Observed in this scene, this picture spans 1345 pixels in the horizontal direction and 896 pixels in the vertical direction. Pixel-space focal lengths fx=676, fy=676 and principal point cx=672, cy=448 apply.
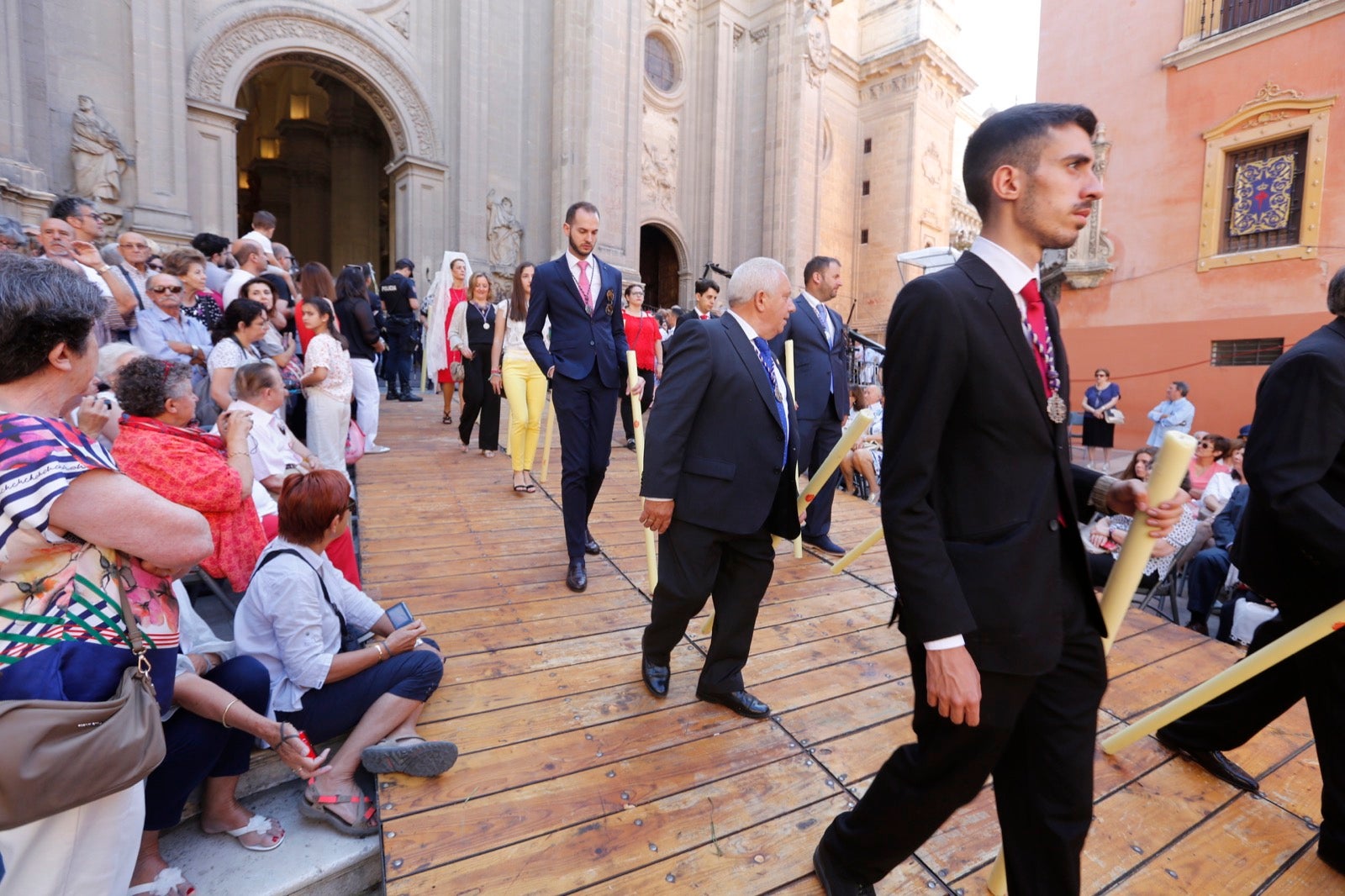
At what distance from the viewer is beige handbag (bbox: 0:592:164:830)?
130 centimetres

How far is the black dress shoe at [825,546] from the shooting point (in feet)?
17.4

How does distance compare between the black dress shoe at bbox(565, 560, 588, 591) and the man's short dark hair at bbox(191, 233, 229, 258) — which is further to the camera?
the man's short dark hair at bbox(191, 233, 229, 258)

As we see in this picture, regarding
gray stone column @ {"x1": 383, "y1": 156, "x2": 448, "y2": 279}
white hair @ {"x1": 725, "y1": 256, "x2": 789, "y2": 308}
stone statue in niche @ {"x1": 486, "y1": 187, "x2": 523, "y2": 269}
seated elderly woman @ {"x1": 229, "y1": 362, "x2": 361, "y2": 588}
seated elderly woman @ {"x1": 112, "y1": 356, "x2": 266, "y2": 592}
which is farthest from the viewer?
stone statue in niche @ {"x1": 486, "y1": 187, "x2": 523, "y2": 269}

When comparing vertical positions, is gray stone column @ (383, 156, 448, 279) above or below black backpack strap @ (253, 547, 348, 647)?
above

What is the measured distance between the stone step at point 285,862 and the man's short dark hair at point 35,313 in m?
1.66

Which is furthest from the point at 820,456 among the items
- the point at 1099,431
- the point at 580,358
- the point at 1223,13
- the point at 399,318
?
the point at 1223,13

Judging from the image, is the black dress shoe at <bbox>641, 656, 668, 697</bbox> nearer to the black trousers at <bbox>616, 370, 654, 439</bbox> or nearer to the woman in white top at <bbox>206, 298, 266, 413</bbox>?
the woman in white top at <bbox>206, 298, 266, 413</bbox>

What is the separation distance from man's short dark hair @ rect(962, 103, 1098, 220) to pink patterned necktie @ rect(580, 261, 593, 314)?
3.07m

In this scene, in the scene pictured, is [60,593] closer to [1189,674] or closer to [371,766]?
[371,766]

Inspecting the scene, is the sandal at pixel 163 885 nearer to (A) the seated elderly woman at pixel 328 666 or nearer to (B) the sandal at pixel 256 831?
(B) the sandal at pixel 256 831

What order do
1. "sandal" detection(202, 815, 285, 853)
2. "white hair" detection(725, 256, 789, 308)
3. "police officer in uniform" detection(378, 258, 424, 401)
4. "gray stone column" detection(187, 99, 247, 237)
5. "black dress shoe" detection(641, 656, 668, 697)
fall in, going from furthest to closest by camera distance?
"gray stone column" detection(187, 99, 247, 237) < "police officer in uniform" detection(378, 258, 424, 401) < "black dress shoe" detection(641, 656, 668, 697) < "white hair" detection(725, 256, 789, 308) < "sandal" detection(202, 815, 285, 853)

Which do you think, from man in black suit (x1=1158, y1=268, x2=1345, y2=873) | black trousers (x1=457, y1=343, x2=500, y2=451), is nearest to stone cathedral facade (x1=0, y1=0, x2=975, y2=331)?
black trousers (x1=457, y1=343, x2=500, y2=451)

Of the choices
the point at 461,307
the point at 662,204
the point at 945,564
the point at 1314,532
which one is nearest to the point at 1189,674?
the point at 1314,532

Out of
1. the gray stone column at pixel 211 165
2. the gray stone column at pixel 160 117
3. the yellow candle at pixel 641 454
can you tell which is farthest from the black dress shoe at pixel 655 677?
the gray stone column at pixel 211 165
